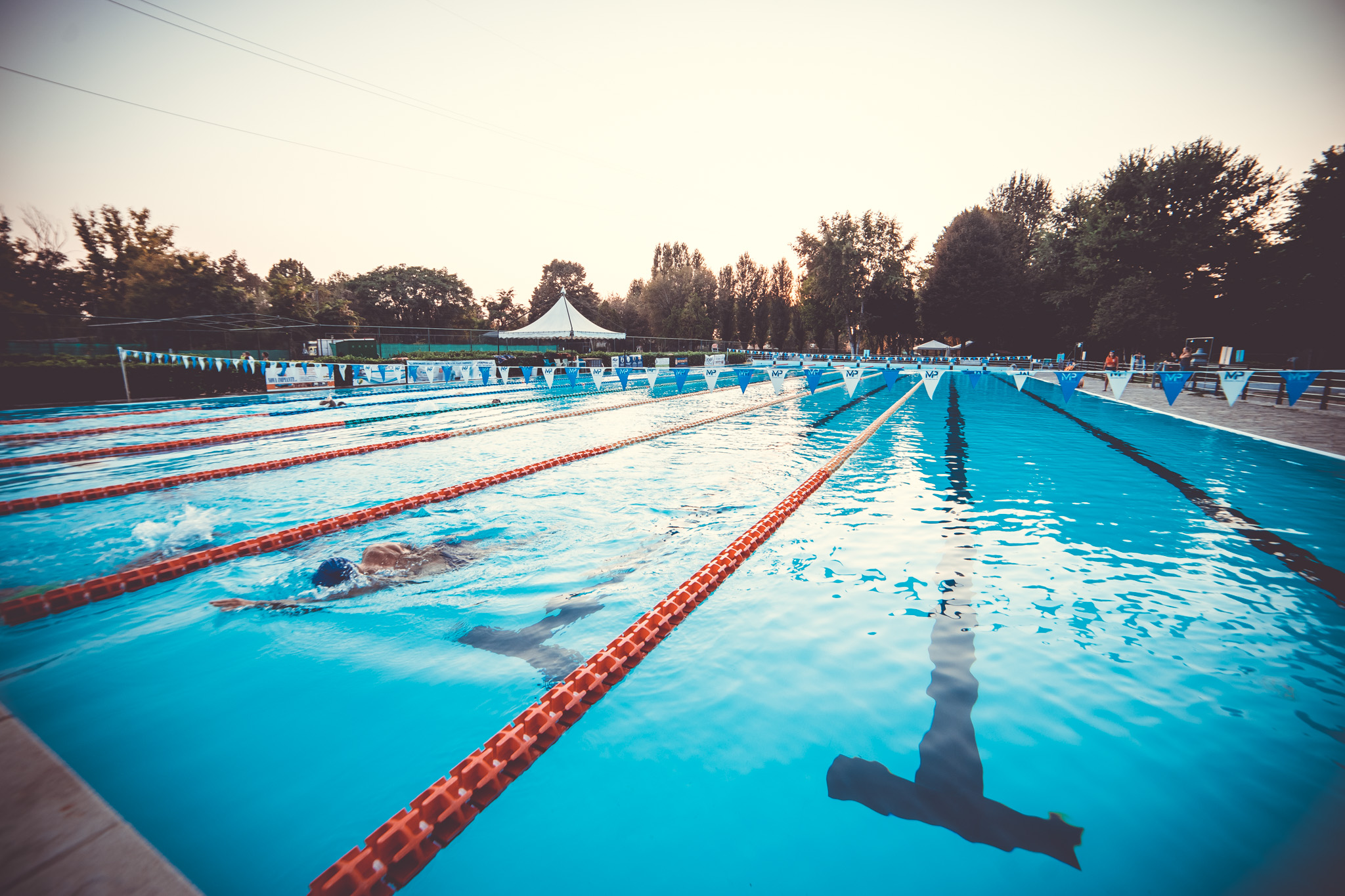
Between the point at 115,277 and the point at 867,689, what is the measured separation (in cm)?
5243

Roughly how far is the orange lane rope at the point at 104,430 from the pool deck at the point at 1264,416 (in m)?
20.4

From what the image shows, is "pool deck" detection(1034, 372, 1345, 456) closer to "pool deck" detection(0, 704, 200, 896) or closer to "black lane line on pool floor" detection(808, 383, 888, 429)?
"black lane line on pool floor" detection(808, 383, 888, 429)

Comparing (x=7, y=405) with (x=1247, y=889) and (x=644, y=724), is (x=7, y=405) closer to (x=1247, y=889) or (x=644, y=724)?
(x=644, y=724)

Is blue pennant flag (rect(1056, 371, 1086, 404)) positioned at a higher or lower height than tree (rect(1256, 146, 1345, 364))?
lower

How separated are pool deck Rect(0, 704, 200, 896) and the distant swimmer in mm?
2170

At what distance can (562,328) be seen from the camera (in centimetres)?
2642

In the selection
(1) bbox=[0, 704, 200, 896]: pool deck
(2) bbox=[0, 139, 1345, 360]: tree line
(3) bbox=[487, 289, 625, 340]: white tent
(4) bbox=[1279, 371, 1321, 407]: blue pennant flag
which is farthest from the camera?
(3) bbox=[487, 289, 625, 340]: white tent

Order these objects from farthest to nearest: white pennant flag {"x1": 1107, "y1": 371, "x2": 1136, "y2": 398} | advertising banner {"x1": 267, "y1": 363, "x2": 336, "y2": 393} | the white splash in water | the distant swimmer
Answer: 1. advertising banner {"x1": 267, "y1": 363, "x2": 336, "y2": 393}
2. white pennant flag {"x1": 1107, "y1": 371, "x2": 1136, "y2": 398}
3. the white splash in water
4. the distant swimmer

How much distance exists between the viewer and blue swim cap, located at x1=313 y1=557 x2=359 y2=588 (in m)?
4.10

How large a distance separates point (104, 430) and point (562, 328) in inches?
708

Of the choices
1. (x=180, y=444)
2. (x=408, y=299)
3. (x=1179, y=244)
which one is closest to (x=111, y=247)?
(x=408, y=299)

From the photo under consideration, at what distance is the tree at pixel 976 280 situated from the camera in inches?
1512

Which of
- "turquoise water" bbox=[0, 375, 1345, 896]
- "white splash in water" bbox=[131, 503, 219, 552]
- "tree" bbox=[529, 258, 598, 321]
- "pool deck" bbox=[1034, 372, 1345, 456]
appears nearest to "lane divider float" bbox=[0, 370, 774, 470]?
"white splash in water" bbox=[131, 503, 219, 552]

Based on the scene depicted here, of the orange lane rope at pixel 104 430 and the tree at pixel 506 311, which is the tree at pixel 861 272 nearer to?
the tree at pixel 506 311
